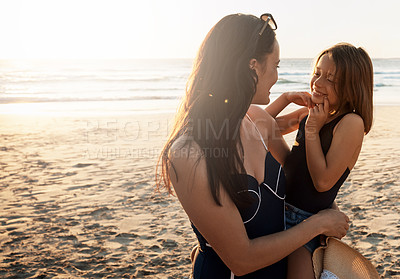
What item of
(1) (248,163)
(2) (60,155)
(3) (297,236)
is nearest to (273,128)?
(1) (248,163)

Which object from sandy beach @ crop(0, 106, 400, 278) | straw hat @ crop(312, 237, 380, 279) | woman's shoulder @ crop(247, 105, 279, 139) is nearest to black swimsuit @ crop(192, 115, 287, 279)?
straw hat @ crop(312, 237, 380, 279)

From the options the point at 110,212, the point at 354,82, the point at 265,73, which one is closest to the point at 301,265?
the point at 265,73

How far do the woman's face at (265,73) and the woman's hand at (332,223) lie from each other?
0.63 m

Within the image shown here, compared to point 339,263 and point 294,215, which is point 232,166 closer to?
point 339,263

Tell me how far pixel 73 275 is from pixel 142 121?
10.00 metres

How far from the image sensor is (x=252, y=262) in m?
1.69

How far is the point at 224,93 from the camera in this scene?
1745 mm

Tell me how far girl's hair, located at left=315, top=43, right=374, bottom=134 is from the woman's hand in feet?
2.73

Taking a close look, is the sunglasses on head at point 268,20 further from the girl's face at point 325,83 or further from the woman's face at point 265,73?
the girl's face at point 325,83

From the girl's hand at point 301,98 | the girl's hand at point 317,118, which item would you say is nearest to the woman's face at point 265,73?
the girl's hand at point 317,118

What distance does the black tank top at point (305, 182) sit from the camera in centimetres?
245

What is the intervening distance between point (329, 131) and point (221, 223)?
1.25m

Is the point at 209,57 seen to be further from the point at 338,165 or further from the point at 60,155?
the point at 60,155

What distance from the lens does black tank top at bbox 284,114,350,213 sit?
2.45 m
